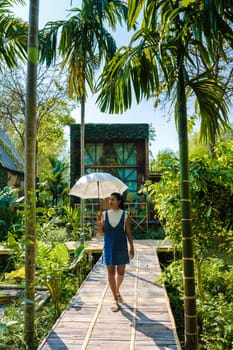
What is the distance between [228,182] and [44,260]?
9.71 feet

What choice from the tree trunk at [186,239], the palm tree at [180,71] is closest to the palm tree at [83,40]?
the palm tree at [180,71]

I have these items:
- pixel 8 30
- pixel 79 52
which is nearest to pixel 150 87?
pixel 8 30

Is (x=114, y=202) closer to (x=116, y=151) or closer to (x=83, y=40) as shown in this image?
(x=83, y=40)

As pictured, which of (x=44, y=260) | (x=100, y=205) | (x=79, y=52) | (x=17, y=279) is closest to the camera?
(x=44, y=260)

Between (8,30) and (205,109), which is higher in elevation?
(8,30)

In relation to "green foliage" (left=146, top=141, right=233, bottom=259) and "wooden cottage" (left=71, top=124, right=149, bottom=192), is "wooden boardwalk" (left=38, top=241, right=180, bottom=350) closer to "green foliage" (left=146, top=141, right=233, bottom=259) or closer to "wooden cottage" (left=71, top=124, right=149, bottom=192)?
"green foliage" (left=146, top=141, right=233, bottom=259)

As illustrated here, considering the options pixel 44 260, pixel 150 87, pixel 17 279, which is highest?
pixel 150 87

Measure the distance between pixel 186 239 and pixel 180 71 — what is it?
1.57 m

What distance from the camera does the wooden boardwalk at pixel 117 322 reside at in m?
2.79

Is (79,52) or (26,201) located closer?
(26,201)

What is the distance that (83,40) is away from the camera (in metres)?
6.73

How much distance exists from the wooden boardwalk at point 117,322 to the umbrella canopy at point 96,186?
7.17 feet

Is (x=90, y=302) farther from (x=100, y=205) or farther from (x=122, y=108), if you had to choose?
(x=100, y=205)

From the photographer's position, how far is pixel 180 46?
107 inches
